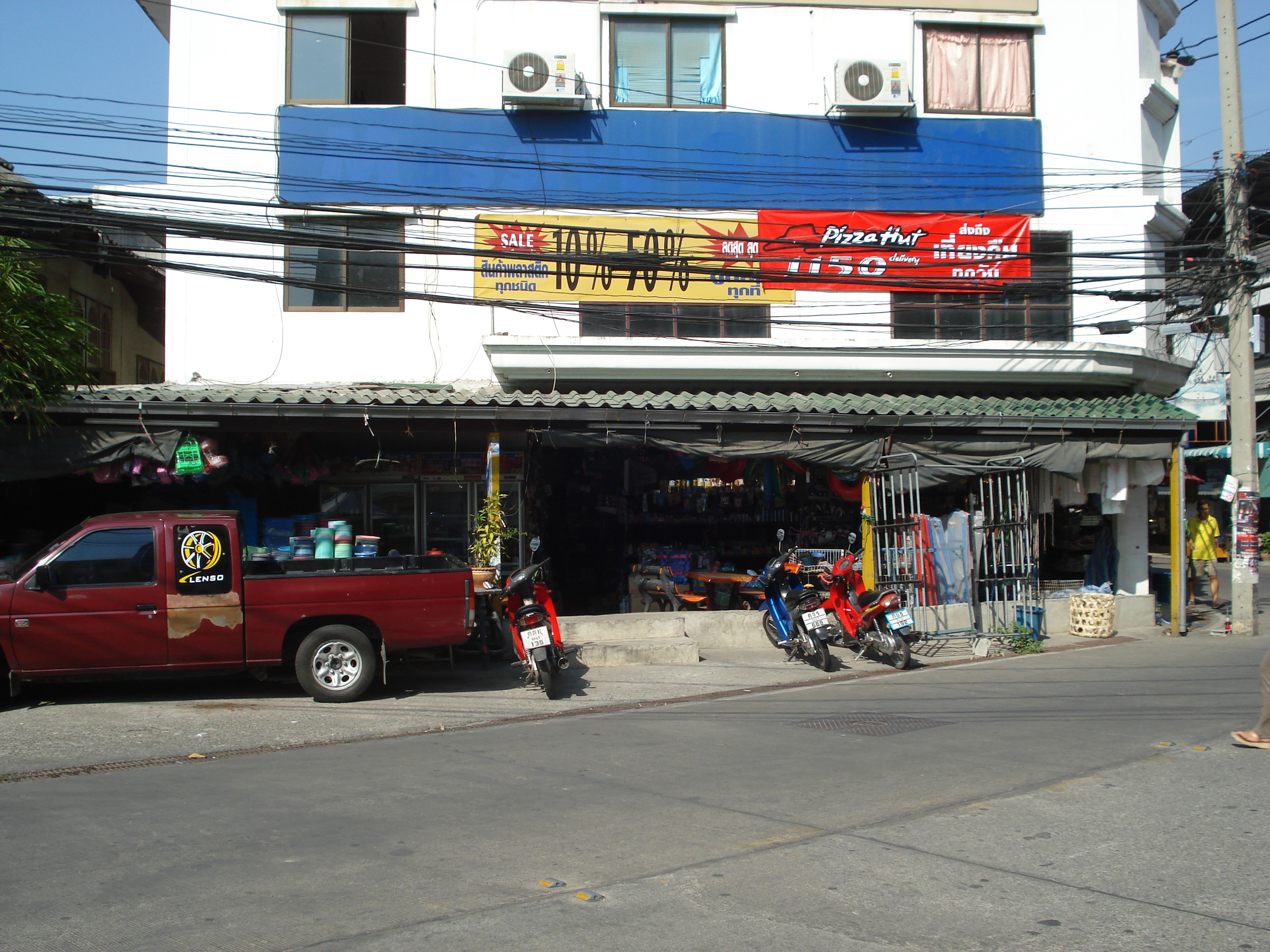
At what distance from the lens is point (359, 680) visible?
389 inches

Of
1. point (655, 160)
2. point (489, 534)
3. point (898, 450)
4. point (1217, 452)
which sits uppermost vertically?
point (655, 160)

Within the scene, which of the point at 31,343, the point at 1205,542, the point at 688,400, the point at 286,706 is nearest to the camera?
the point at 286,706

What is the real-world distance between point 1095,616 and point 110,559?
40.8 ft

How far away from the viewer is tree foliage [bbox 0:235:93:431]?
10422 mm

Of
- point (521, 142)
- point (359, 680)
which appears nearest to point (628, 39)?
point (521, 142)

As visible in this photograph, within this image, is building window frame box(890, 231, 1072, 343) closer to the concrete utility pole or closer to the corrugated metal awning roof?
the corrugated metal awning roof

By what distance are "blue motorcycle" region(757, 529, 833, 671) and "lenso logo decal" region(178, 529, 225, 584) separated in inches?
240

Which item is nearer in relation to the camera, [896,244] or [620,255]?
[620,255]

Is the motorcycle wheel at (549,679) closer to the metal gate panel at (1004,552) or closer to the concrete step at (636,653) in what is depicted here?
the concrete step at (636,653)

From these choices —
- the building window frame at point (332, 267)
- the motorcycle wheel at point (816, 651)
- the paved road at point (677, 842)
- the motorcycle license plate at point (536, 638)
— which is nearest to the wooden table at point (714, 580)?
the motorcycle wheel at point (816, 651)

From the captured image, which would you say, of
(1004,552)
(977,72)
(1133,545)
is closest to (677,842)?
(1004,552)

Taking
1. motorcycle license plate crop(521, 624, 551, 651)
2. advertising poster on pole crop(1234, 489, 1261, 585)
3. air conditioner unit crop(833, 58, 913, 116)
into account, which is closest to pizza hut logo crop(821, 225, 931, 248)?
air conditioner unit crop(833, 58, 913, 116)

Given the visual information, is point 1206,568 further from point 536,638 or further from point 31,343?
point 31,343

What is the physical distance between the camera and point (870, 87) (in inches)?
637
